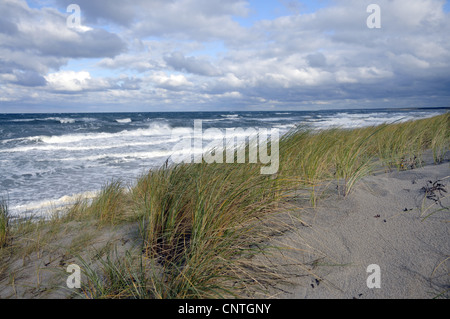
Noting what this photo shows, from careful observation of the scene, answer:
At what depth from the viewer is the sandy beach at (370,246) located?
1.92 metres

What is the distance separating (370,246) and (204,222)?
1421mm

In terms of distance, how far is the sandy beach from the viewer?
192cm

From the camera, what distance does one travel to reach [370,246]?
2.33 meters

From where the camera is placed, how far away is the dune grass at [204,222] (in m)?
1.90

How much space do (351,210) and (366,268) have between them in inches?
34.6

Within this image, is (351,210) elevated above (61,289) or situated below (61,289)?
above

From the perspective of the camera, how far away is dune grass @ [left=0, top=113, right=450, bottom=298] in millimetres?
1902

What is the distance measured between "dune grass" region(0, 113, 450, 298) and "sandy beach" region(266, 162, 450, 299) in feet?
0.67

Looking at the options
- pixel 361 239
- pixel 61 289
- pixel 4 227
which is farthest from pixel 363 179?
pixel 4 227

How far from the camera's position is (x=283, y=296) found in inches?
74.8

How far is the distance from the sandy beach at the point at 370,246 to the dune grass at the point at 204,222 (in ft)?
0.67

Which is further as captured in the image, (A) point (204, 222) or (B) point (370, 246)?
(B) point (370, 246)

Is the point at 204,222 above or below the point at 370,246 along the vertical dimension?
above

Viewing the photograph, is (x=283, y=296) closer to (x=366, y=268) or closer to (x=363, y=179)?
(x=366, y=268)
